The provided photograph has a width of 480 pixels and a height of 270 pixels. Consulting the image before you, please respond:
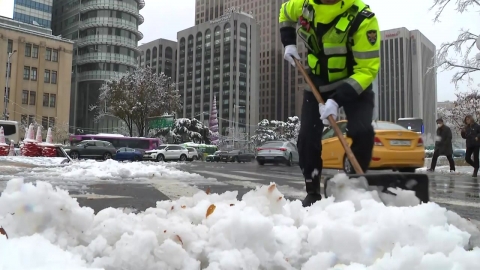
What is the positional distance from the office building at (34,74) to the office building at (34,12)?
7.71m

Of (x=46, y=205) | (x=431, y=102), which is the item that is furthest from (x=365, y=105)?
(x=431, y=102)

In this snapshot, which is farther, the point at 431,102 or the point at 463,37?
the point at 431,102

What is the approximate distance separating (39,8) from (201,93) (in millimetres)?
59590

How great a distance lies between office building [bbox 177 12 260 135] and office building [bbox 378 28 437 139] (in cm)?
4513

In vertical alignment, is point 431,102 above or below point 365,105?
above

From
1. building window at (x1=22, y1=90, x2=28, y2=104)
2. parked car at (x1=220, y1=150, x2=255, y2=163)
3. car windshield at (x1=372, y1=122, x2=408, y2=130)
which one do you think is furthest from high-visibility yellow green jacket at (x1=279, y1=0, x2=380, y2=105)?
building window at (x1=22, y1=90, x2=28, y2=104)

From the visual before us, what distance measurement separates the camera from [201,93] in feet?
405

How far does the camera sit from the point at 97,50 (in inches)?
2574

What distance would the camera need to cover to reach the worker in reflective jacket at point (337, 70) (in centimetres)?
273

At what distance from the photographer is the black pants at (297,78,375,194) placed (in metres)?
2.83

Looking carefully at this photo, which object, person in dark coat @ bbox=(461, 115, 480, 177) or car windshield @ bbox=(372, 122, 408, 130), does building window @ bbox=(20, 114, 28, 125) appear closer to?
car windshield @ bbox=(372, 122, 408, 130)

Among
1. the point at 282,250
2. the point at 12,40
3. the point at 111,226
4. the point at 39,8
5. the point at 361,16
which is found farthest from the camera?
the point at 39,8

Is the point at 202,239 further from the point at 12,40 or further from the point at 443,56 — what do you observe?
the point at 12,40

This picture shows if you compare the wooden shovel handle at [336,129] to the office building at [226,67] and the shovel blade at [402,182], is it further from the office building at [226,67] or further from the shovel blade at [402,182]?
the office building at [226,67]
